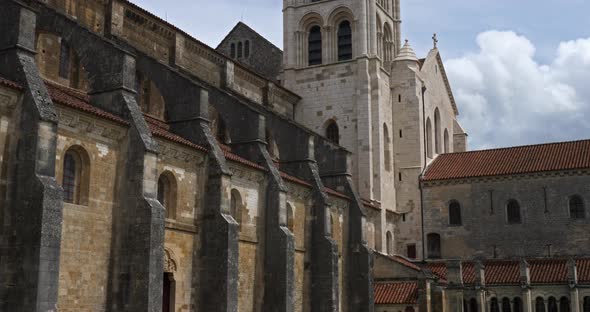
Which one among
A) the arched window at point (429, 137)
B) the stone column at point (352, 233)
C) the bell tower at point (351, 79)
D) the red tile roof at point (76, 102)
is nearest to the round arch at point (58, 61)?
the red tile roof at point (76, 102)

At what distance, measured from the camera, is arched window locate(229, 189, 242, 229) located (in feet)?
94.8

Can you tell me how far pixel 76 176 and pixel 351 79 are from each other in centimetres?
2644

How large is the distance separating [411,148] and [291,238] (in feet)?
60.1

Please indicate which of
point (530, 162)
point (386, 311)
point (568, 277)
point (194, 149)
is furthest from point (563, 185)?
point (194, 149)

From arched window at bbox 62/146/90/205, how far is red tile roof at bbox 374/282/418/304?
19.9 metres

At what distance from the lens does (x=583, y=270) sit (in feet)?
123

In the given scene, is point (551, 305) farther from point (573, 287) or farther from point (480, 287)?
point (480, 287)

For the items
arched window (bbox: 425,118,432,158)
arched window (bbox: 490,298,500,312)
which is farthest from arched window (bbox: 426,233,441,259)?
arched window (bbox: 490,298,500,312)

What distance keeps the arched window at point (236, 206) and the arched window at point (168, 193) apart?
12.6ft

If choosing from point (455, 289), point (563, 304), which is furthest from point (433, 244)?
point (563, 304)

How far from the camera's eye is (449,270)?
3816 cm

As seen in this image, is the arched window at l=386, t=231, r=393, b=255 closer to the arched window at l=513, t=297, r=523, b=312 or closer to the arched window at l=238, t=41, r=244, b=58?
the arched window at l=513, t=297, r=523, b=312

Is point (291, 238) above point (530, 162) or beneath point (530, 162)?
beneath

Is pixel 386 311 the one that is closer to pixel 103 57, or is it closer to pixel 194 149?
pixel 194 149
